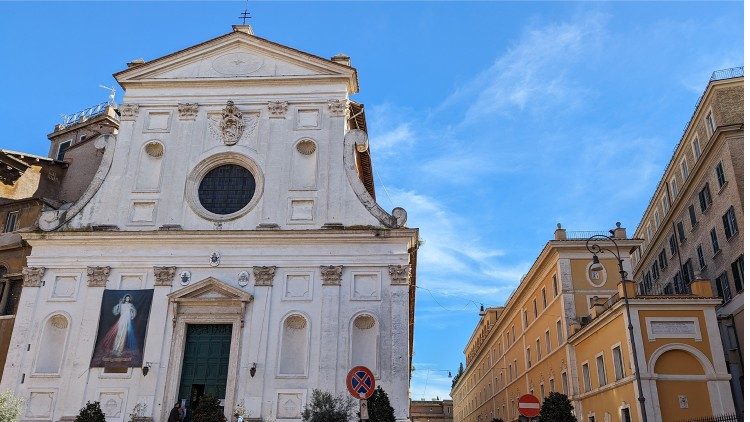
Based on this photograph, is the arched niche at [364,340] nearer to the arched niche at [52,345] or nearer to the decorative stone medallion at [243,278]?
the decorative stone medallion at [243,278]

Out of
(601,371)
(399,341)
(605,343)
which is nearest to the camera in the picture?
(399,341)

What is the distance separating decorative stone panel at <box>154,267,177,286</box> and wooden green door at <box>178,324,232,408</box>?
70.5 inches

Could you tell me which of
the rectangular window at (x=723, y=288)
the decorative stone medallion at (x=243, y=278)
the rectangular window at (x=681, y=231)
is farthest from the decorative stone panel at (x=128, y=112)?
the rectangular window at (x=681, y=231)

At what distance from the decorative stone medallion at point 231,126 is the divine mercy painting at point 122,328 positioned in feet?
22.1

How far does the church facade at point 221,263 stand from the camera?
21.4 meters

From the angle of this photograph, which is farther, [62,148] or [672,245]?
[672,245]

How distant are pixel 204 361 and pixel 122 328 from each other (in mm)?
3087

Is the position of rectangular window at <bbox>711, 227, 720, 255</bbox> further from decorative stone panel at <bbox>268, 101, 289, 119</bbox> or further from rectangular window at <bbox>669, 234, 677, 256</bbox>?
decorative stone panel at <bbox>268, 101, 289, 119</bbox>

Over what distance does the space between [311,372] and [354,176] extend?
755 centimetres

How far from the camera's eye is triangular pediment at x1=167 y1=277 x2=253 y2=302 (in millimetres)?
22297

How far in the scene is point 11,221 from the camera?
1064 inches

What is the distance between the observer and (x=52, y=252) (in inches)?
931

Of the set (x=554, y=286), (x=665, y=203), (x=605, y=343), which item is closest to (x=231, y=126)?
(x=605, y=343)

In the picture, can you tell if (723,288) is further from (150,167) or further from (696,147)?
(150,167)
